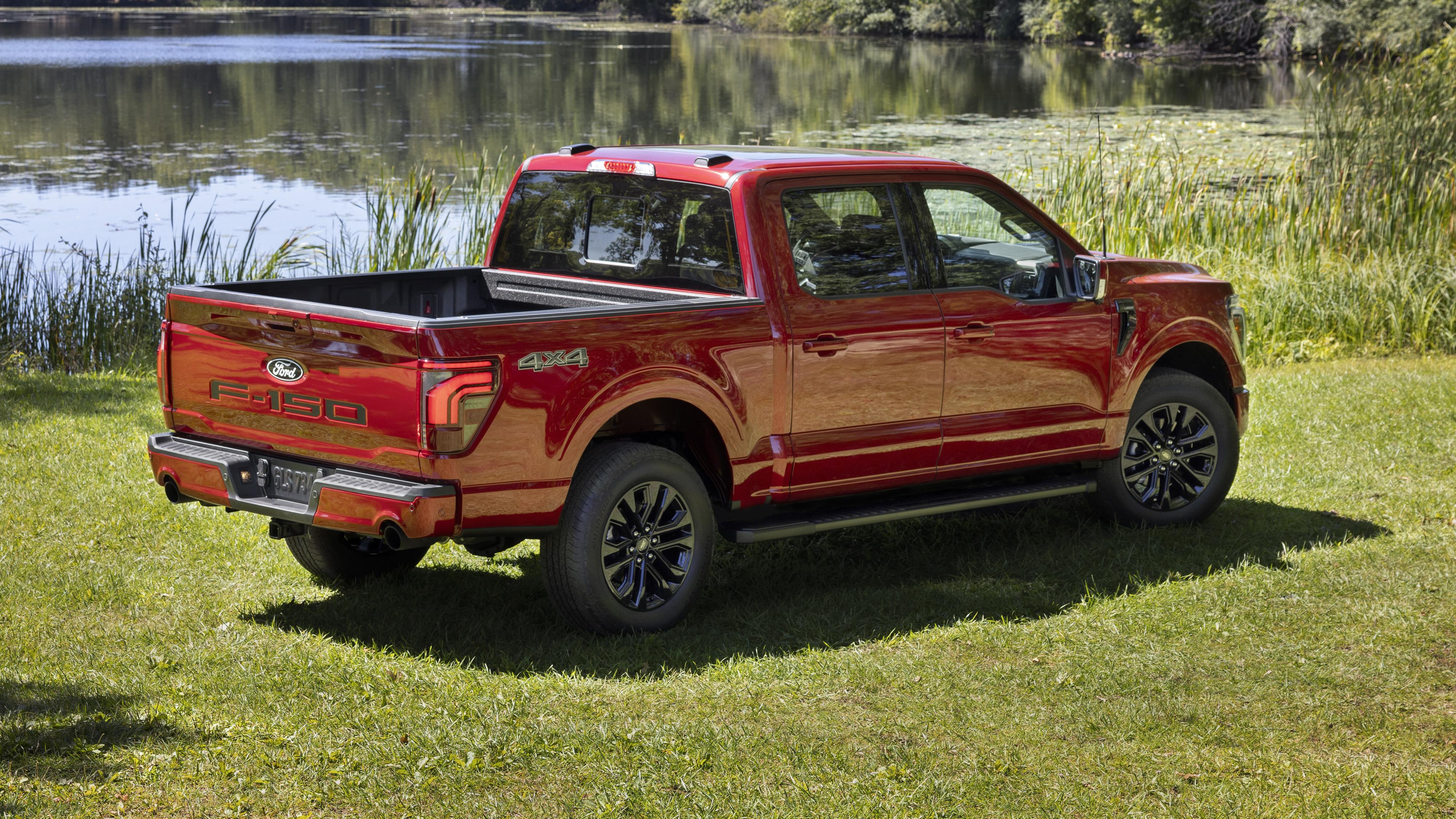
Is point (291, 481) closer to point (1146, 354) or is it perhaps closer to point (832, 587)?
point (832, 587)

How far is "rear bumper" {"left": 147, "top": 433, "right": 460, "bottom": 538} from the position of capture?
5.14 metres

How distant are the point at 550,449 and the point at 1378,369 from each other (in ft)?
28.5

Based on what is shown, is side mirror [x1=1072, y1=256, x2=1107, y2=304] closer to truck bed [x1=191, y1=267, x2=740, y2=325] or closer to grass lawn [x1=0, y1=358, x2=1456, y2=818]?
grass lawn [x1=0, y1=358, x2=1456, y2=818]

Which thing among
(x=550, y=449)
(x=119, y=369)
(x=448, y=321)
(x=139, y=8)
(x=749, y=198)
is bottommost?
(x=119, y=369)

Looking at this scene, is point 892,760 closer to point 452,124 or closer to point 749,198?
point 749,198

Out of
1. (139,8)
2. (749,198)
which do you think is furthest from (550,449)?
(139,8)

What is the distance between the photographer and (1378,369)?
1177cm

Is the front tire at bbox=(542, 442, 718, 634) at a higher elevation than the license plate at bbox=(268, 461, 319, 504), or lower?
lower

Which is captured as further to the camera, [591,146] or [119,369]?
[119,369]

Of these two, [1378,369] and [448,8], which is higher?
[448,8]

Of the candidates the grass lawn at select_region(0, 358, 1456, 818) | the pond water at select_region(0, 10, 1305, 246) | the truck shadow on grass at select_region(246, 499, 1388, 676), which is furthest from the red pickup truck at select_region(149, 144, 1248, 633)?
the pond water at select_region(0, 10, 1305, 246)

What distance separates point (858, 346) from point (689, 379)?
0.86 m

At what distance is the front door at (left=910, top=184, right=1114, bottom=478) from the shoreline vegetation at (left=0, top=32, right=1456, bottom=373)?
250 inches

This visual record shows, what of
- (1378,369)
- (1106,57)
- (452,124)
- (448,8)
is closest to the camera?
(1378,369)
